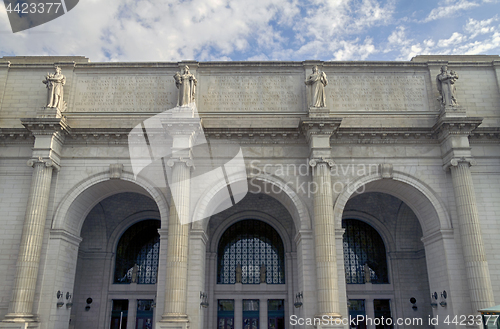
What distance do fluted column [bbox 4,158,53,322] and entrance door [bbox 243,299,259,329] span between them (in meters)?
13.4

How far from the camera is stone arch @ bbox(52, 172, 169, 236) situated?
2430 centimetres

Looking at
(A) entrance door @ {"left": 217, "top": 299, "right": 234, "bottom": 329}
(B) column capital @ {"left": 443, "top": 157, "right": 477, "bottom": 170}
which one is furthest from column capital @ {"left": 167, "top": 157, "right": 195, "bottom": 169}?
(B) column capital @ {"left": 443, "top": 157, "right": 477, "bottom": 170}

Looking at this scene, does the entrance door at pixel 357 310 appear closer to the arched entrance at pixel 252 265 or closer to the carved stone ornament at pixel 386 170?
the arched entrance at pixel 252 265

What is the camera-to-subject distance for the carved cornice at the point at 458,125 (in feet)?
79.6

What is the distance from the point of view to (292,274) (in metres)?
29.8

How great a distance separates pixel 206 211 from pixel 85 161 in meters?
7.80

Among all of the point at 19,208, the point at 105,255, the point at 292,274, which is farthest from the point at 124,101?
the point at 292,274

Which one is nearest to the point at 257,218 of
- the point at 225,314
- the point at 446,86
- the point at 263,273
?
the point at 263,273

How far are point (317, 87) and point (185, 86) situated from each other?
7884mm

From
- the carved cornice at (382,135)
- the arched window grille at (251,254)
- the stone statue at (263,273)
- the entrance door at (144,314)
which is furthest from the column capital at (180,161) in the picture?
the entrance door at (144,314)

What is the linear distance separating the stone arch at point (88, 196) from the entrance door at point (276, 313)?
10.7 metres

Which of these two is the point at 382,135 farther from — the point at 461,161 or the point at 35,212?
the point at 35,212

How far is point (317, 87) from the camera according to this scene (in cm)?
2538

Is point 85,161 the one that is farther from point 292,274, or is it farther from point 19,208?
point 292,274
